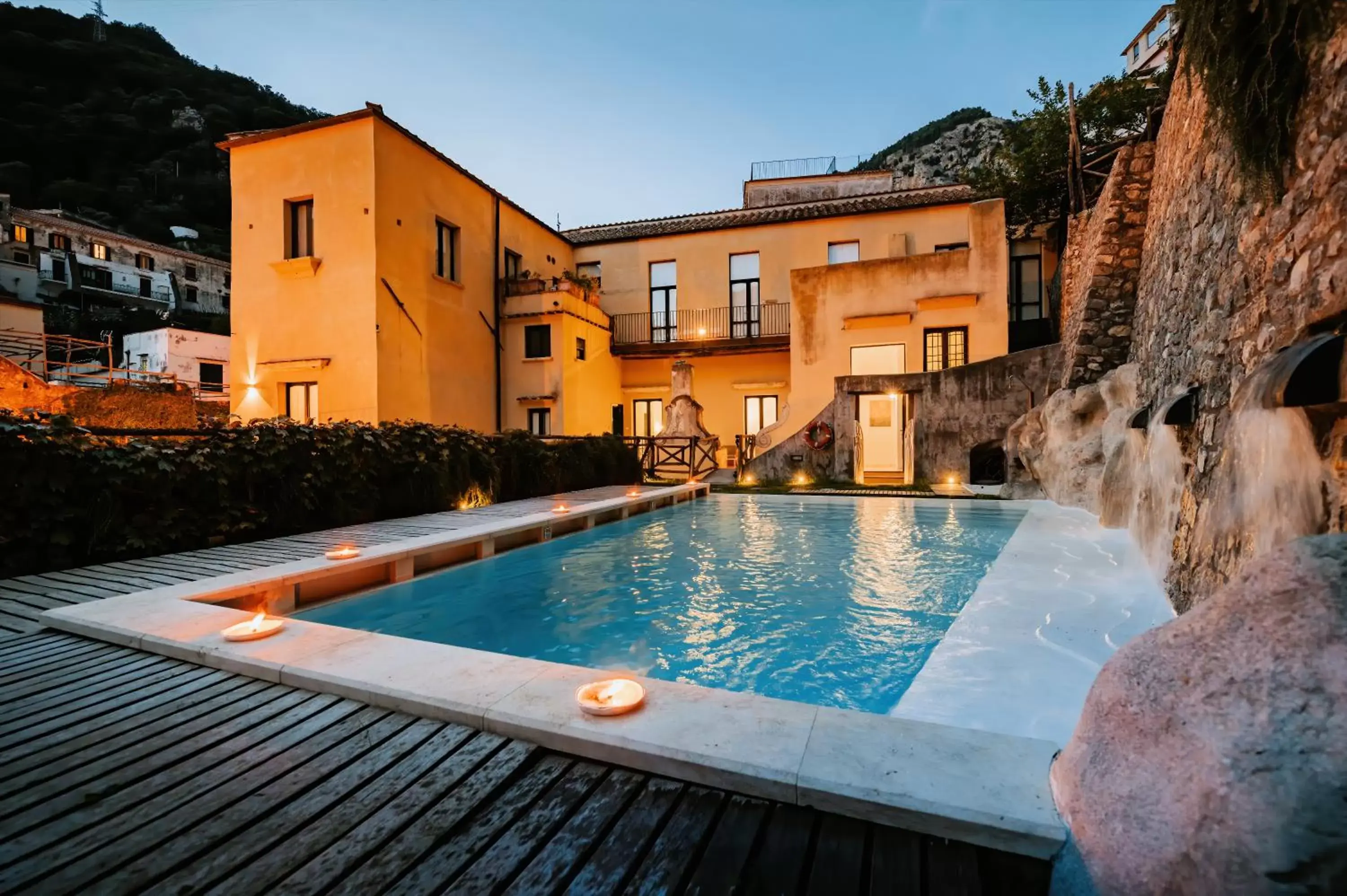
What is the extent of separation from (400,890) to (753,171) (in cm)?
2561

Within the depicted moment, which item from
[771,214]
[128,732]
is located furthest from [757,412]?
[128,732]

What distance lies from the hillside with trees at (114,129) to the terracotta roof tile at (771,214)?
1445 inches

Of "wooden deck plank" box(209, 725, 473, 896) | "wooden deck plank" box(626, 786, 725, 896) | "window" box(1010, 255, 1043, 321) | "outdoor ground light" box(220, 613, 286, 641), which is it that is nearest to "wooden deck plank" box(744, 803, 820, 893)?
"wooden deck plank" box(626, 786, 725, 896)

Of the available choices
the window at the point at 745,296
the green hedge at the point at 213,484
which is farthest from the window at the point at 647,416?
the green hedge at the point at 213,484

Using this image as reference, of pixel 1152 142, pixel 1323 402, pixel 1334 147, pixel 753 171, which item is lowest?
pixel 1323 402

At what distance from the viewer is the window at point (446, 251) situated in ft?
49.9

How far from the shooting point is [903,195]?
17.6m

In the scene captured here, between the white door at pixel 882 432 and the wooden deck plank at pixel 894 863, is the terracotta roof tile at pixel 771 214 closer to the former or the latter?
the white door at pixel 882 432

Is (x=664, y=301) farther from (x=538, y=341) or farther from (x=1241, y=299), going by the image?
(x=1241, y=299)

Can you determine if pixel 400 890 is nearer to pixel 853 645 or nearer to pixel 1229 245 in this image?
pixel 853 645

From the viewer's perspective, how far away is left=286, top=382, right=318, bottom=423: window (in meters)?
13.7

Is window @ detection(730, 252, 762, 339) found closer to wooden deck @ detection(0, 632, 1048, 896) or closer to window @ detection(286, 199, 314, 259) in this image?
window @ detection(286, 199, 314, 259)

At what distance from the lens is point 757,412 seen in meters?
18.7

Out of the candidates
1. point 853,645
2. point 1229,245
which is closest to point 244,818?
point 853,645
